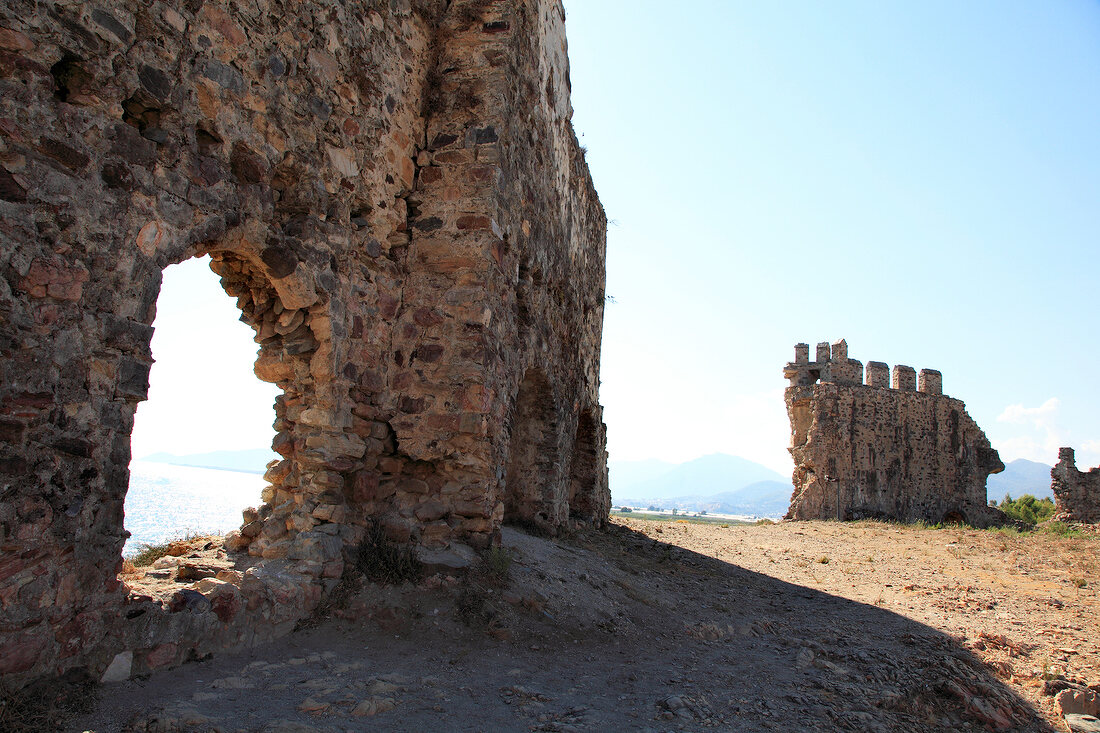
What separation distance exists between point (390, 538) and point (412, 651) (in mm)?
1127

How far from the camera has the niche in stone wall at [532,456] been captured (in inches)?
297

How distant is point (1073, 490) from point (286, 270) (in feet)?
74.8

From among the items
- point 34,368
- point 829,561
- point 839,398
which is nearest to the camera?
point 34,368

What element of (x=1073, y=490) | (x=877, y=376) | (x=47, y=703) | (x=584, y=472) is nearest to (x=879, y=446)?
(x=877, y=376)

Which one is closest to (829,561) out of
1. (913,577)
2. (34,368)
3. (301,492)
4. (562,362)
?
(913,577)

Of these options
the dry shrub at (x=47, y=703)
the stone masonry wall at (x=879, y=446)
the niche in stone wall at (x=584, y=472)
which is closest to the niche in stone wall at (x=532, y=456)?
the niche in stone wall at (x=584, y=472)

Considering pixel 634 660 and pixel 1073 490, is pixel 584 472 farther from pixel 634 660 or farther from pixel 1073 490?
pixel 1073 490

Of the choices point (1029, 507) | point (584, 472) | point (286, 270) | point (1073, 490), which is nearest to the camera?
point (286, 270)

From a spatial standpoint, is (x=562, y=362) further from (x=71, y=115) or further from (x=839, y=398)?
(x=839, y=398)

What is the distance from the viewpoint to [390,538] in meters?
5.02

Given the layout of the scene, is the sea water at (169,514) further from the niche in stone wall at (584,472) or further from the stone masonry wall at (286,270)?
the niche in stone wall at (584,472)

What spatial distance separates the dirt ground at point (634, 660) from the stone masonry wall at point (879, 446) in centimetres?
1175

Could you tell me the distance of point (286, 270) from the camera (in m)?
4.39

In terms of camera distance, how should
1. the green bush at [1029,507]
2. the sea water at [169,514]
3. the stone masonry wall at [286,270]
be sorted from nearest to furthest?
the stone masonry wall at [286,270], the sea water at [169,514], the green bush at [1029,507]
